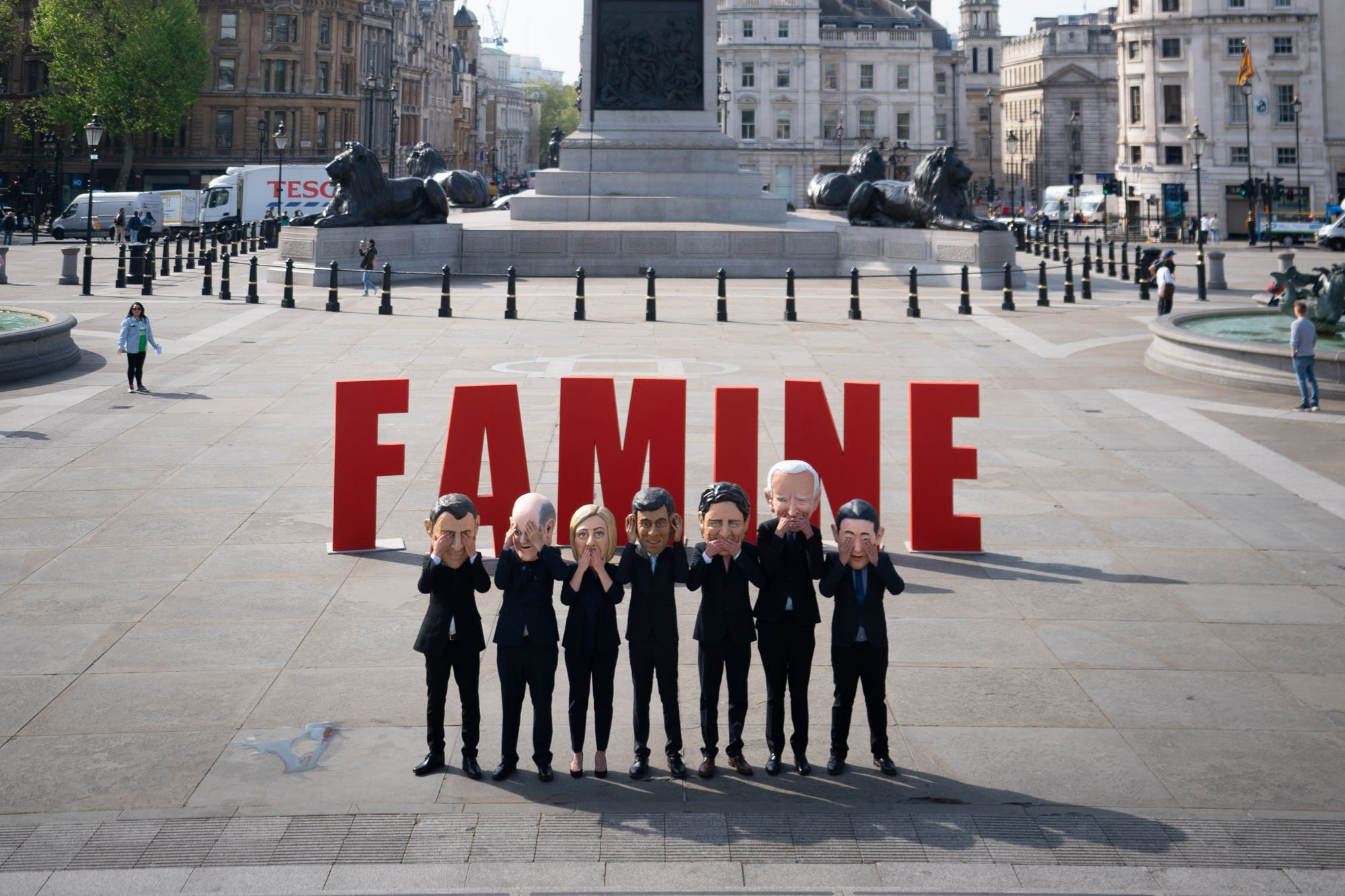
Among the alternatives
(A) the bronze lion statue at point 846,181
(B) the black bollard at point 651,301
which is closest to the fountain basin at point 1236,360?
(B) the black bollard at point 651,301

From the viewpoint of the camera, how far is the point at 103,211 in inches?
2459

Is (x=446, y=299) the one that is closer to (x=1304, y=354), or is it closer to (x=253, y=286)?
(x=253, y=286)

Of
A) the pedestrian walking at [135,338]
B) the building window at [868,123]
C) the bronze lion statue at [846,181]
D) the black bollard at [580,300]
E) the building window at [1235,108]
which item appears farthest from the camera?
the building window at [868,123]

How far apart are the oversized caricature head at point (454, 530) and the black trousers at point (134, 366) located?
12.8 m

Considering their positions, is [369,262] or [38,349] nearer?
[38,349]

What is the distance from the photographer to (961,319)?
91.9ft

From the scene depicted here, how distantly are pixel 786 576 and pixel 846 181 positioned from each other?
1757 inches

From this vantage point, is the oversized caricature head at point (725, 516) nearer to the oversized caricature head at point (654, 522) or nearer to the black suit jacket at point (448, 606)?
the oversized caricature head at point (654, 522)

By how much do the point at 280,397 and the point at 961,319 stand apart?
1431 centimetres

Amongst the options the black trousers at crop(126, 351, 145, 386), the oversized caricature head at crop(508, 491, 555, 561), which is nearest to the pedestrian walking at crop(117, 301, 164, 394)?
the black trousers at crop(126, 351, 145, 386)

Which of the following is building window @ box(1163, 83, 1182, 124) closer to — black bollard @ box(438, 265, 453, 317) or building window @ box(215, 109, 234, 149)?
building window @ box(215, 109, 234, 149)

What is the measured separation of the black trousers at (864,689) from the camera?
23.4 feet

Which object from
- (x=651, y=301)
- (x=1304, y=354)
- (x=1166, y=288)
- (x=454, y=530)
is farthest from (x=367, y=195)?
(x=454, y=530)

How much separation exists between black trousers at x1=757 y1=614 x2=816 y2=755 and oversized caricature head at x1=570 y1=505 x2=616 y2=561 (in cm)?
91
